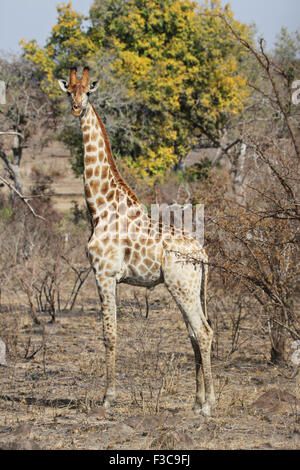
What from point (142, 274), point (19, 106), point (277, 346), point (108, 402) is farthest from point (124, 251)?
point (19, 106)

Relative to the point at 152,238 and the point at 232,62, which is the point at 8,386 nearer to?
the point at 152,238

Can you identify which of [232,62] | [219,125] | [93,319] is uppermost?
[232,62]

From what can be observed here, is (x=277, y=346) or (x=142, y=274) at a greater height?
(x=142, y=274)

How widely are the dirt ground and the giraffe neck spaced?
106 cm

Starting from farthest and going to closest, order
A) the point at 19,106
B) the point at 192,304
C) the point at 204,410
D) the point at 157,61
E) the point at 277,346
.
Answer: the point at 157,61
the point at 19,106
the point at 277,346
the point at 192,304
the point at 204,410

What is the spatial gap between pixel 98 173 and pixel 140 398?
2.20 meters

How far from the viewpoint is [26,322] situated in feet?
33.6

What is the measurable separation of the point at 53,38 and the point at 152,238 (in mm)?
14778

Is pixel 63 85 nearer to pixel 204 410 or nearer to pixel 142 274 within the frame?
pixel 142 274

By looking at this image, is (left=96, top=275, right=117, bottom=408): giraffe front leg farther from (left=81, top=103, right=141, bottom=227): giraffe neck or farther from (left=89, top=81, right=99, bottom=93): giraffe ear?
(left=89, top=81, right=99, bottom=93): giraffe ear

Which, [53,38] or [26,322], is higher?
[53,38]

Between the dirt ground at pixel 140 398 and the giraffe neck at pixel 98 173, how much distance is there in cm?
106

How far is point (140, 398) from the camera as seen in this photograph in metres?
6.18
